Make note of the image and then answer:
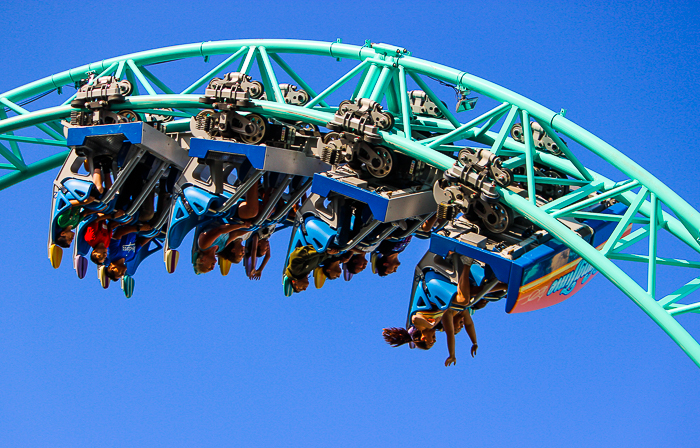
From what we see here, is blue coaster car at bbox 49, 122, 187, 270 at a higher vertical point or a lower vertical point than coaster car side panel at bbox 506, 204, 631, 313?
higher

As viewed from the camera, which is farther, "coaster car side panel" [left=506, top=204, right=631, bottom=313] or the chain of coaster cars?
the chain of coaster cars

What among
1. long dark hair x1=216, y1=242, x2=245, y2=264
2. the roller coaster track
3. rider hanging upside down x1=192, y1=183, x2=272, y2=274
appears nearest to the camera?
the roller coaster track

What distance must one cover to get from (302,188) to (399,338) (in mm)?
3743

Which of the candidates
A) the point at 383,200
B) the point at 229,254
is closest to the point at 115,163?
the point at 229,254

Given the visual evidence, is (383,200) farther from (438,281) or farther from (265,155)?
(265,155)

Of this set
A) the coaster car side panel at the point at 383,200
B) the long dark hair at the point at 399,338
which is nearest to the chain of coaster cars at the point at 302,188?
the coaster car side panel at the point at 383,200

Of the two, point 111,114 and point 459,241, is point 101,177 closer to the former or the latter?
point 111,114

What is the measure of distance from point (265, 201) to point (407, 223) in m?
2.73

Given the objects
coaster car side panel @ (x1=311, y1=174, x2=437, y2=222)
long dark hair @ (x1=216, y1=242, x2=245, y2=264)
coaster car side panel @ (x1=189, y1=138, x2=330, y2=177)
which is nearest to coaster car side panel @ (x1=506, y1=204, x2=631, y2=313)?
coaster car side panel @ (x1=311, y1=174, x2=437, y2=222)

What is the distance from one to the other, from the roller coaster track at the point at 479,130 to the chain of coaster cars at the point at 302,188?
13.3 inches

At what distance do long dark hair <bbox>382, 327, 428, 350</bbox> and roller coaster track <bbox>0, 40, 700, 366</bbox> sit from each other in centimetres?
322

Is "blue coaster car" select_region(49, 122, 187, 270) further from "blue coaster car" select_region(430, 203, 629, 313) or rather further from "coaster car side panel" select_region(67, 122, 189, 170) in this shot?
"blue coaster car" select_region(430, 203, 629, 313)

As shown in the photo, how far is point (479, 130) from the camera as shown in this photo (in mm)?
17047

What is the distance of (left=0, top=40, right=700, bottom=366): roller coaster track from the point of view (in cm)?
1470
